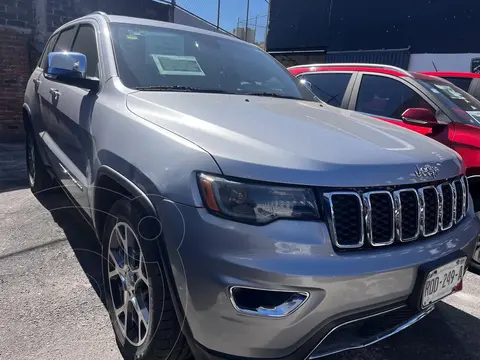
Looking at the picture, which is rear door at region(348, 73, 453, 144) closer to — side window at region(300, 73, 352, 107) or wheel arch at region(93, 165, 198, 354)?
side window at region(300, 73, 352, 107)

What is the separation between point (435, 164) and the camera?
202 centimetres

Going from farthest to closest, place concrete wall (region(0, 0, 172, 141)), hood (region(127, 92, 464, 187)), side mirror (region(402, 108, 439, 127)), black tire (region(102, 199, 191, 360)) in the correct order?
concrete wall (region(0, 0, 172, 141))
side mirror (region(402, 108, 439, 127))
black tire (region(102, 199, 191, 360))
hood (region(127, 92, 464, 187))

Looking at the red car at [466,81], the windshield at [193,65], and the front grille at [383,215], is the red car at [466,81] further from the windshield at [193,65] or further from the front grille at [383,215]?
the front grille at [383,215]

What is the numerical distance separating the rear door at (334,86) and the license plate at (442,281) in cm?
298

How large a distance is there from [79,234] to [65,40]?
1833 millimetres

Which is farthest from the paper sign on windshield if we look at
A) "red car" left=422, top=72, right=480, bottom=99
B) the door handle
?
"red car" left=422, top=72, right=480, bottom=99

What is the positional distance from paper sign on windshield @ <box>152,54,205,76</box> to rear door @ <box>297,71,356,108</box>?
240cm

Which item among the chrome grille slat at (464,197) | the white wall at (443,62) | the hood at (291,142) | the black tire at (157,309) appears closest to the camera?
the hood at (291,142)

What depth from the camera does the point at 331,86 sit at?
5008mm

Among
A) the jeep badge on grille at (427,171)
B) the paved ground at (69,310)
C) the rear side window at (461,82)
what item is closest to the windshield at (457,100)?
the paved ground at (69,310)

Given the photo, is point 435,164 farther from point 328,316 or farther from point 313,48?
point 313,48

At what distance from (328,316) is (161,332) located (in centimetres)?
73

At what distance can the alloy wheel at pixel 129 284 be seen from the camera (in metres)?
1.97

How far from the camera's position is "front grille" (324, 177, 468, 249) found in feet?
5.40
